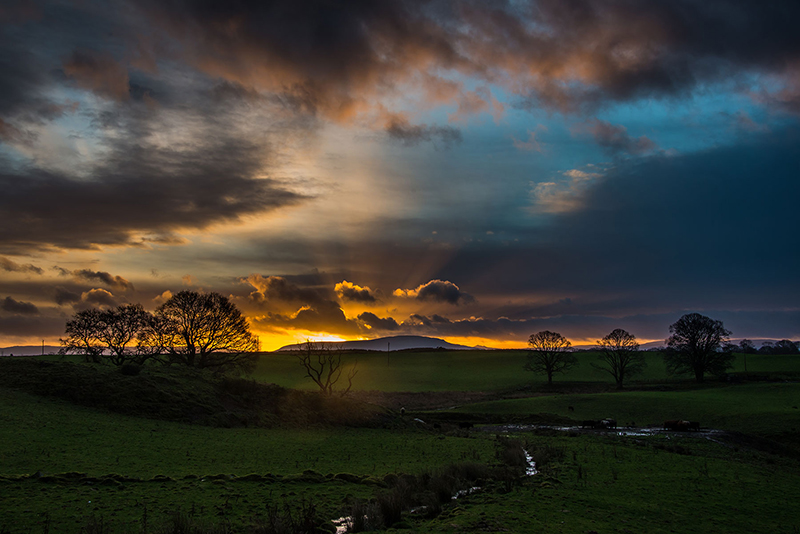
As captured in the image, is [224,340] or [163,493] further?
[224,340]

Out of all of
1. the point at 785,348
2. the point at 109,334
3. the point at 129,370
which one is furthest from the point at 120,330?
the point at 785,348

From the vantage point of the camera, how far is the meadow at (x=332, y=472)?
44.7ft

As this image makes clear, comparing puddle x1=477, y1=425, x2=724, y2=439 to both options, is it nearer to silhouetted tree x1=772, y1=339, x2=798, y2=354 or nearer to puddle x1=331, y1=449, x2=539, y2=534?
puddle x1=331, y1=449, x2=539, y2=534

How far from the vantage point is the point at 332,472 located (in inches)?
829

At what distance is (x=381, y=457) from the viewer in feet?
88.0

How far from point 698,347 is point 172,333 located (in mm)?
90615

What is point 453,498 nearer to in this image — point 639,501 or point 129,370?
point 639,501

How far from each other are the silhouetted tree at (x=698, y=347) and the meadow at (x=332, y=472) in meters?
42.3

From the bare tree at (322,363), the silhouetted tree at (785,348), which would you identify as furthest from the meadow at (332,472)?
the silhouetted tree at (785,348)

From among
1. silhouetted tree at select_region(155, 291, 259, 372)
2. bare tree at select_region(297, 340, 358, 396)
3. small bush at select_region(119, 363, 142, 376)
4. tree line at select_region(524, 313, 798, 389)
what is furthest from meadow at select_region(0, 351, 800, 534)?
tree line at select_region(524, 313, 798, 389)

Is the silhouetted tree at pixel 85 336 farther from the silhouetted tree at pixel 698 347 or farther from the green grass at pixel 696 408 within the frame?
the silhouetted tree at pixel 698 347

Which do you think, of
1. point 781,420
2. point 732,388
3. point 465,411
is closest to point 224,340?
point 465,411

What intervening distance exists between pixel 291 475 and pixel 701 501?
50.9 ft

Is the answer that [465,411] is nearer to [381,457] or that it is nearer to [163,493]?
[381,457]
